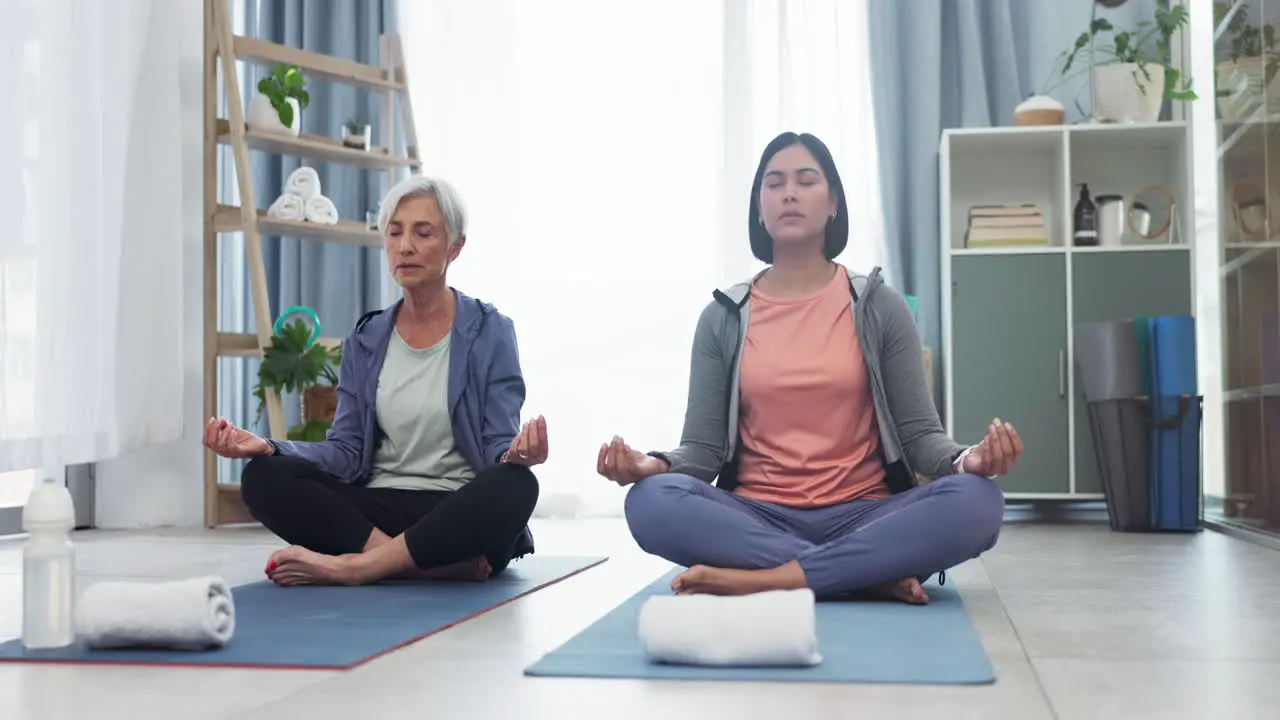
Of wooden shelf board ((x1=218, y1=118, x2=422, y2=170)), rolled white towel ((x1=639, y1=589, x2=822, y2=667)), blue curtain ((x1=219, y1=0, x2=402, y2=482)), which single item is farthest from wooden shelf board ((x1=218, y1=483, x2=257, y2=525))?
rolled white towel ((x1=639, y1=589, x2=822, y2=667))

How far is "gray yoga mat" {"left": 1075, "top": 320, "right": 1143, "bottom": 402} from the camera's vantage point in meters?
4.23

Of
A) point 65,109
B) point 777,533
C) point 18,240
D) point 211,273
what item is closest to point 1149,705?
point 777,533

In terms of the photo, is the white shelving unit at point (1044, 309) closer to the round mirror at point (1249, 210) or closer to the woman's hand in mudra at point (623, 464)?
the round mirror at point (1249, 210)

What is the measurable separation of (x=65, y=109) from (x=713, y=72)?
237 cm

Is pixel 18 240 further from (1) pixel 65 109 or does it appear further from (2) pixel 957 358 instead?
(2) pixel 957 358

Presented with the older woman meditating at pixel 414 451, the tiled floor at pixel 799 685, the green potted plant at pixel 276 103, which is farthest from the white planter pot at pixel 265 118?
the tiled floor at pixel 799 685

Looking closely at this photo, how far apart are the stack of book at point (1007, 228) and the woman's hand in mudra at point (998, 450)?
270cm

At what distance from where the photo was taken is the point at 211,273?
15.2 ft

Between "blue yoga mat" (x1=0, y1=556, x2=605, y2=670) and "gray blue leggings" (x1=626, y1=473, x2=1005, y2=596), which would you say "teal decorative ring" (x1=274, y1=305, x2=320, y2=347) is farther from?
"gray blue leggings" (x1=626, y1=473, x2=1005, y2=596)

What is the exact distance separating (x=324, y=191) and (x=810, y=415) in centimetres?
341

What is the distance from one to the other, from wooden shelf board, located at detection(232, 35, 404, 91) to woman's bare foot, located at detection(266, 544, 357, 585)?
2661 mm

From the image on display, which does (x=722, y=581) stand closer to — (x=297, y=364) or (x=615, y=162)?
(x=297, y=364)

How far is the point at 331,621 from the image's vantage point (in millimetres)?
2064

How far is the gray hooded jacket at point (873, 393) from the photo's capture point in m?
2.44
